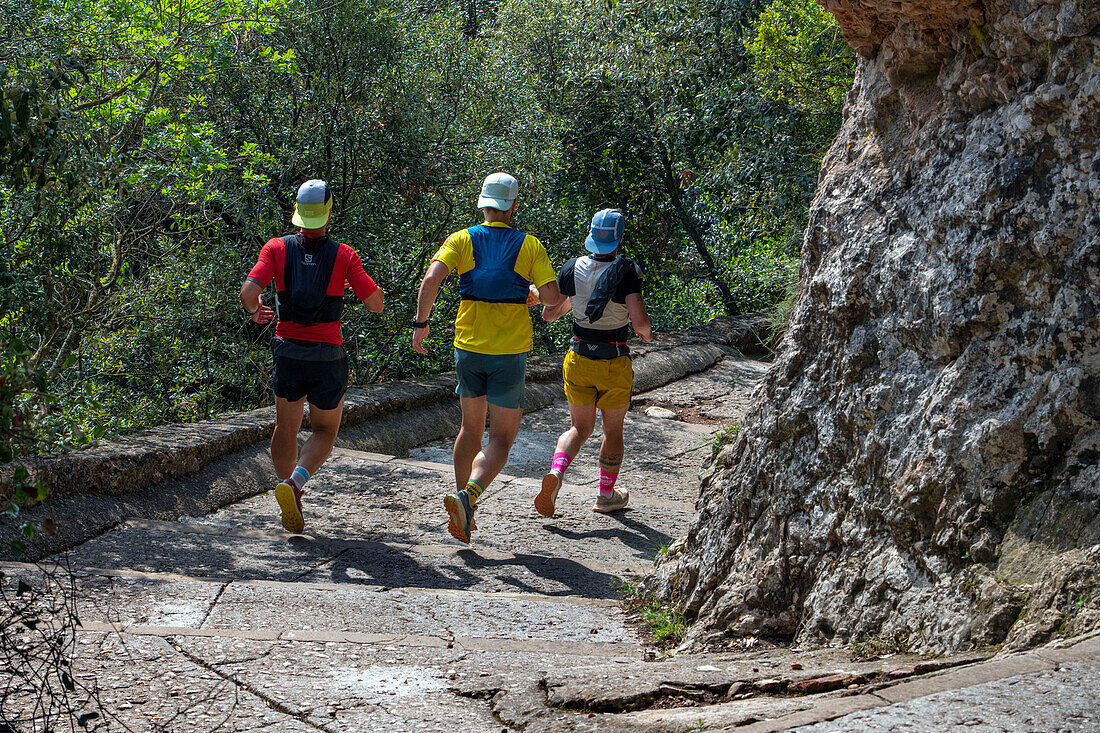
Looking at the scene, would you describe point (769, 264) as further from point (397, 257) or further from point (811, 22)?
point (397, 257)

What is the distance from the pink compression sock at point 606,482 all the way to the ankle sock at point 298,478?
6.10 ft

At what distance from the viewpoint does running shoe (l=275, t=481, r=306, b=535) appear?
543 centimetres

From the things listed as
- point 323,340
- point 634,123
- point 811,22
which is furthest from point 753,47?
point 323,340

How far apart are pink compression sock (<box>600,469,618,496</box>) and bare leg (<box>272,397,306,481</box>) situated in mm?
1904

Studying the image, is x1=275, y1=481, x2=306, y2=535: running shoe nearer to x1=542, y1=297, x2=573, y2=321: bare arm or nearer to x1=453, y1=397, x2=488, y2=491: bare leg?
x1=453, y1=397, x2=488, y2=491: bare leg

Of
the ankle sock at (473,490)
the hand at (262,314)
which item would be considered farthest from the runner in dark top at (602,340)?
the hand at (262,314)

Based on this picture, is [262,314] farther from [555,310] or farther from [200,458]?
[555,310]

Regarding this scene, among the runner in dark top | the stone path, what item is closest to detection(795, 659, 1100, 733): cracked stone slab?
the stone path

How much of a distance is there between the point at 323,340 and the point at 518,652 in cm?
255

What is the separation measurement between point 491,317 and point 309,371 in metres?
1.03

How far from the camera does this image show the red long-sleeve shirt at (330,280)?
5.54 metres

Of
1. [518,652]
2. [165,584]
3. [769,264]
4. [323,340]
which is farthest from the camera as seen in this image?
[769,264]

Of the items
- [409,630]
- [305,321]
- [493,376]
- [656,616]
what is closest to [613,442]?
[493,376]

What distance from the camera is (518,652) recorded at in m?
3.68
